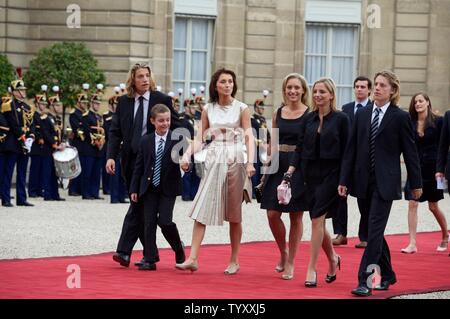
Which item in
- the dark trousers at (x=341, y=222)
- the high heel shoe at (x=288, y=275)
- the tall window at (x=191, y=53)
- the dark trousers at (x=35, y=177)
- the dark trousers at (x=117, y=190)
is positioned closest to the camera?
the high heel shoe at (x=288, y=275)

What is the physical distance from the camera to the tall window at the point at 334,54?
34219 millimetres

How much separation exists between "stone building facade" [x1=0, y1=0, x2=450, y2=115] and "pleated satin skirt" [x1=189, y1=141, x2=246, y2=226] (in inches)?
716

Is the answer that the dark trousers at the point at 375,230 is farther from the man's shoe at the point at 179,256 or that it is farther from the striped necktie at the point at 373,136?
the man's shoe at the point at 179,256

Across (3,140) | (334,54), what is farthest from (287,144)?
(334,54)

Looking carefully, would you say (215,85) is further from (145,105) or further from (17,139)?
(17,139)

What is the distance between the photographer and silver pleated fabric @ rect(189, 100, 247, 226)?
13.2m

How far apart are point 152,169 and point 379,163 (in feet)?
8.58

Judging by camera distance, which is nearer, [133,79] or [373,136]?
[373,136]

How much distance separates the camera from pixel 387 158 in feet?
38.7

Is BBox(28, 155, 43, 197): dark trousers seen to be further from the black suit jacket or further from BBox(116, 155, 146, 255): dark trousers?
BBox(116, 155, 146, 255): dark trousers

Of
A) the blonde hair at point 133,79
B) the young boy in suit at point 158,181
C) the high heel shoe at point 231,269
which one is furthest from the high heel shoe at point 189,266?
the blonde hair at point 133,79

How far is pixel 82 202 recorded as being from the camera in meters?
23.5

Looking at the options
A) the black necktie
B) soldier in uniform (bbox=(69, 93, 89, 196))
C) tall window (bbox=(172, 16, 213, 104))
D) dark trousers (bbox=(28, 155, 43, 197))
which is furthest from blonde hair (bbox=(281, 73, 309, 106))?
tall window (bbox=(172, 16, 213, 104))

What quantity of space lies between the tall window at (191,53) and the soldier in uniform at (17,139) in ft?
34.4
